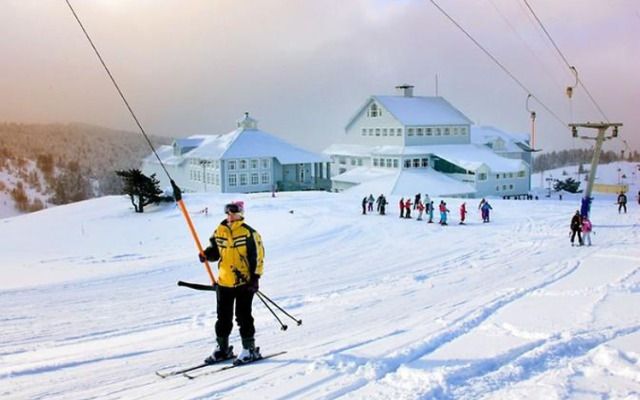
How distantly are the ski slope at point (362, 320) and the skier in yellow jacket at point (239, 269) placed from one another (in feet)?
1.82

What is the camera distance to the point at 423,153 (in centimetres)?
5656

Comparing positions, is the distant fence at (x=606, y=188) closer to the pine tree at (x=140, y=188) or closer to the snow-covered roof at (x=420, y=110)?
the snow-covered roof at (x=420, y=110)

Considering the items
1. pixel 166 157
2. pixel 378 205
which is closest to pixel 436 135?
pixel 166 157

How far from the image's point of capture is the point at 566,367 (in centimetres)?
640

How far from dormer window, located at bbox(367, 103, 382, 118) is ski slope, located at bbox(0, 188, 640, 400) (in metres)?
40.0

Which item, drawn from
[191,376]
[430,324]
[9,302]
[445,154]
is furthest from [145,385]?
[445,154]

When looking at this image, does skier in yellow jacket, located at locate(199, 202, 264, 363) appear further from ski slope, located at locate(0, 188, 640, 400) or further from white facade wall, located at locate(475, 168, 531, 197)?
white facade wall, located at locate(475, 168, 531, 197)

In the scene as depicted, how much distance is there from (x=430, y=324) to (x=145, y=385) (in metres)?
3.98

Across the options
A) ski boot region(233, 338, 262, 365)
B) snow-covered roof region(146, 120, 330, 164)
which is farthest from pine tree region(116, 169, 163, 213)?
ski boot region(233, 338, 262, 365)

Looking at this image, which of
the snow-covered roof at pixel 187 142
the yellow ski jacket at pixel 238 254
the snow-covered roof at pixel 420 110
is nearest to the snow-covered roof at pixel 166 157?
the snow-covered roof at pixel 187 142

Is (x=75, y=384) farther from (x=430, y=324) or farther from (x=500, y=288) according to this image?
(x=500, y=288)

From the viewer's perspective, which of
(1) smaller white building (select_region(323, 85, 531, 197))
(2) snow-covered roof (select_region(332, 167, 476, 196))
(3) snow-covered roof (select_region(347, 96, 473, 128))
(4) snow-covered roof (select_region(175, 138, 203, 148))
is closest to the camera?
(2) snow-covered roof (select_region(332, 167, 476, 196))

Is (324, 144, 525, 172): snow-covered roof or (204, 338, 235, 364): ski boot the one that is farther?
(324, 144, 525, 172): snow-covered roof

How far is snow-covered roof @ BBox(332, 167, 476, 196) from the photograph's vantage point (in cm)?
4812
